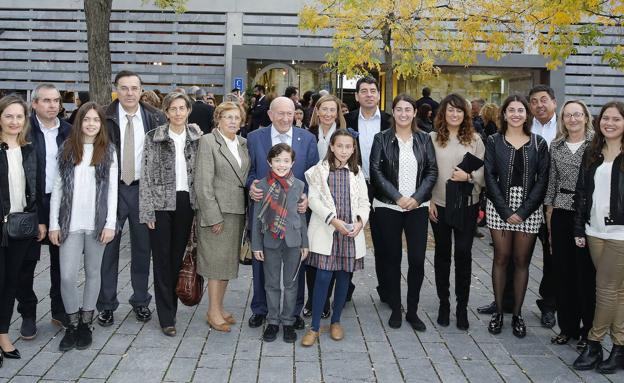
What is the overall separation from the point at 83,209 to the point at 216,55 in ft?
51.2

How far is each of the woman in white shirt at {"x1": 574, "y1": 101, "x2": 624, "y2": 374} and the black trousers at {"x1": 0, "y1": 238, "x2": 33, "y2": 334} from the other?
4.46 m

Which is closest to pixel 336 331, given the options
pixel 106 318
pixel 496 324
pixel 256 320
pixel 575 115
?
pixel 256 320

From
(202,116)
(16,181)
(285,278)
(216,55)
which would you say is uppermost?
(216,55)

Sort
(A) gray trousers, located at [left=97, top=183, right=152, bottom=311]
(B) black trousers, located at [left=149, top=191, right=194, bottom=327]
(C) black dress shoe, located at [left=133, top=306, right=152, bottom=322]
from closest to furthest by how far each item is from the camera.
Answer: (B) black trousers, located at [left=149, top=191, right=194, bottom=327] < (A) gray trousers, located at [left=97, top=183, right=152, bottom=311] < (C) black dress shoe, located at [left=133, top=306, right=152, bottom=322]

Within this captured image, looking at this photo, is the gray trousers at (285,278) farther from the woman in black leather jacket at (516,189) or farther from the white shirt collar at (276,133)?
the woman in black leather jacket at (516,189)

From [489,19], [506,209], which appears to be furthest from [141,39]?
[506,209]

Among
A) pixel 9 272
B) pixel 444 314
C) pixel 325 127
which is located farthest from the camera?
pixel 325 127

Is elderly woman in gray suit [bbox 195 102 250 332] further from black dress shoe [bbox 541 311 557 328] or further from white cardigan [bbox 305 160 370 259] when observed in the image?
black dress shoe [bbox 541 311 557 328]

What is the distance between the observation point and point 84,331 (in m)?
5.30

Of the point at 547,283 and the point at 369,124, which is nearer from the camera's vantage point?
the point at 547,283

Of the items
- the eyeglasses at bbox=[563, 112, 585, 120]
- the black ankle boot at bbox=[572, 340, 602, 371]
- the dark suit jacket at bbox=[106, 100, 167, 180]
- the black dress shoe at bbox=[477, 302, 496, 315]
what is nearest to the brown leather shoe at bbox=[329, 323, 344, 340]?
the black dress shoe at bbox=[477, 302, 496, 315]

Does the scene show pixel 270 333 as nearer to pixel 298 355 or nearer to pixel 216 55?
pixel 298 355

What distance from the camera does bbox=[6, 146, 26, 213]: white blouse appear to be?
495cm

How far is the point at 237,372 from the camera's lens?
15.7 ft
